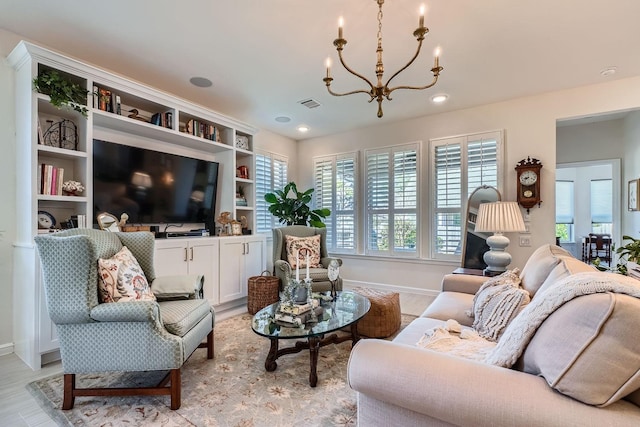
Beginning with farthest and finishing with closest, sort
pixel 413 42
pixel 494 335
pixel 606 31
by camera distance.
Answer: pixel 413 42, pixel 606 31, pixel 494 335

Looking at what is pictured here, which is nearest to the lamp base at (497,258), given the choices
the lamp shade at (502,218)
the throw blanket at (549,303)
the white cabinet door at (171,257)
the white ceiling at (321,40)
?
the lamp shade at (502,218)

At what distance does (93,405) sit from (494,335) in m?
2.39

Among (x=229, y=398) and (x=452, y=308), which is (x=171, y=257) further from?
(x=452, y=308)

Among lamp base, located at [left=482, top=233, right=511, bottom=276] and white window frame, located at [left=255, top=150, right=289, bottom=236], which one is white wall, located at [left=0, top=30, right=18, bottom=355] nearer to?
white window frame, located at [left=255, top=150, right=289, bottom=236]

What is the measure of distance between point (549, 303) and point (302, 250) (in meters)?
3.00

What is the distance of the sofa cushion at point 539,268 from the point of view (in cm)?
168

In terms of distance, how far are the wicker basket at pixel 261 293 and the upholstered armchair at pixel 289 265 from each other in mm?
131

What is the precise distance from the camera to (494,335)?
5.30 feet

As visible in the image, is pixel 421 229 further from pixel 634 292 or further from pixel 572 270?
pixel 634 292

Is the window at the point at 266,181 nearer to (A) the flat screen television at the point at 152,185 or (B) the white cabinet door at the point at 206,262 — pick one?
(A) the flat screen television at the point at 152,185

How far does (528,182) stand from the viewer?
11.8ft

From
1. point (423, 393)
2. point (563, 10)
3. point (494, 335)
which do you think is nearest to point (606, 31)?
point (563, 10)

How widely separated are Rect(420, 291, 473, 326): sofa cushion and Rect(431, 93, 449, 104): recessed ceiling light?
7.94 feet

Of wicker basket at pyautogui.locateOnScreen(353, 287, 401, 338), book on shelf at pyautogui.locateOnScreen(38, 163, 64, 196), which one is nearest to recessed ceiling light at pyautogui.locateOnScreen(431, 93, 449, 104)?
wicker basket at pyautogui.locateOnScreen(353, 287, 401, 338)
